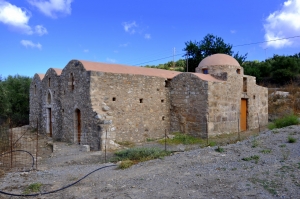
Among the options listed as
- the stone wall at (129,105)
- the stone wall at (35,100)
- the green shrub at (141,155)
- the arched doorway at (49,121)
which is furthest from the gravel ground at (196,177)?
the stone wall at (35,100)

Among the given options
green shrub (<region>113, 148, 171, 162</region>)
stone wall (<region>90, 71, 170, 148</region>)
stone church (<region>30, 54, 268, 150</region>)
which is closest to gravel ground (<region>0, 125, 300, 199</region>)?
green shrub (<region>113, 148, 171, 162</region>)

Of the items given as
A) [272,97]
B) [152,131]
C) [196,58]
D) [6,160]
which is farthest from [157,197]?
[196,58]

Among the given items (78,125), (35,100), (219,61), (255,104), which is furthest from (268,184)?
(35,100)

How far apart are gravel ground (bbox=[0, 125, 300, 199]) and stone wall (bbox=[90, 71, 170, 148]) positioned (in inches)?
161

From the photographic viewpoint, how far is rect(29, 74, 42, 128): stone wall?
16.2 metres

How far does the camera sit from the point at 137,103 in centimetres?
1177

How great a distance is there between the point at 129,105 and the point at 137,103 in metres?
0.45

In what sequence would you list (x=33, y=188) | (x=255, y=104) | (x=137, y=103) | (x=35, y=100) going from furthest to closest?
(x=35, y=100)
(x=255, y=104)
(x=137, y=103)
(x=33, y=188)

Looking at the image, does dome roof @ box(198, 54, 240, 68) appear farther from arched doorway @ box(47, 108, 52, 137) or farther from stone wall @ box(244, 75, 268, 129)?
arched doorway @ box(47, 108, 52, 137)

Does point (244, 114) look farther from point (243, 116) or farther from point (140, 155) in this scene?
point (140, 155)

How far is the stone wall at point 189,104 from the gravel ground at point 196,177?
4.46m

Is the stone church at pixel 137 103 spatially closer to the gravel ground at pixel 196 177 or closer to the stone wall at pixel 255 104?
the stone wall at pixel 255 104

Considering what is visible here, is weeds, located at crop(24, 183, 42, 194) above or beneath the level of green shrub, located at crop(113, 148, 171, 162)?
beneath

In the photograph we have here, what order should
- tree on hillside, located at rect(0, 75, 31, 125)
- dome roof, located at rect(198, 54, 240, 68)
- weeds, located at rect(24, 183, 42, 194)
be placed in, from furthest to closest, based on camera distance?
tree on hillside, located at rect(0, 75, 31, 125) < dome roof, located at rect(198, 54, 240, 68) < weeds, located at rect(24, 183, 42, 194)
